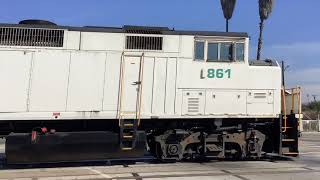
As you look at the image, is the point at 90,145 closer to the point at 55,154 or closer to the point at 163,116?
the point at 55,154

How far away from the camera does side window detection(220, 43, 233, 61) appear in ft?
45.3

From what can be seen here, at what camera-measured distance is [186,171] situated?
1228 cm

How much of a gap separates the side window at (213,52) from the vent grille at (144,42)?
1.44m

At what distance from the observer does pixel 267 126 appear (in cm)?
1467

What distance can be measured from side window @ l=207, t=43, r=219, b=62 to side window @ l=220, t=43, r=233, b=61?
0.50ft

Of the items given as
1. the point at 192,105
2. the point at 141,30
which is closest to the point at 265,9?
the point at 192,105

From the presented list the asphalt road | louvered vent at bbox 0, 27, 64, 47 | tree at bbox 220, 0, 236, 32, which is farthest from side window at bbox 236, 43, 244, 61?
tree at bbox 220, 0, 236, 32

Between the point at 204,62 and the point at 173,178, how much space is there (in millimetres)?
3923

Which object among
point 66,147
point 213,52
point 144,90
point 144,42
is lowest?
point 66,147

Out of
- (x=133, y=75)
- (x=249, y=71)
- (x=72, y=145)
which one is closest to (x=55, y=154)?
(x=72, y=145)

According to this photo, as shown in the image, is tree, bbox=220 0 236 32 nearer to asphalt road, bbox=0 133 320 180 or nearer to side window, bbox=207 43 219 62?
side window, bbox=207 43 219 62

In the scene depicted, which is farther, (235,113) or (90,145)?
(235,113)

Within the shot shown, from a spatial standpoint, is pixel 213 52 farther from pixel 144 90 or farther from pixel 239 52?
pixel 144 90

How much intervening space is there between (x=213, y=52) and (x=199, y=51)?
0.43 metres
